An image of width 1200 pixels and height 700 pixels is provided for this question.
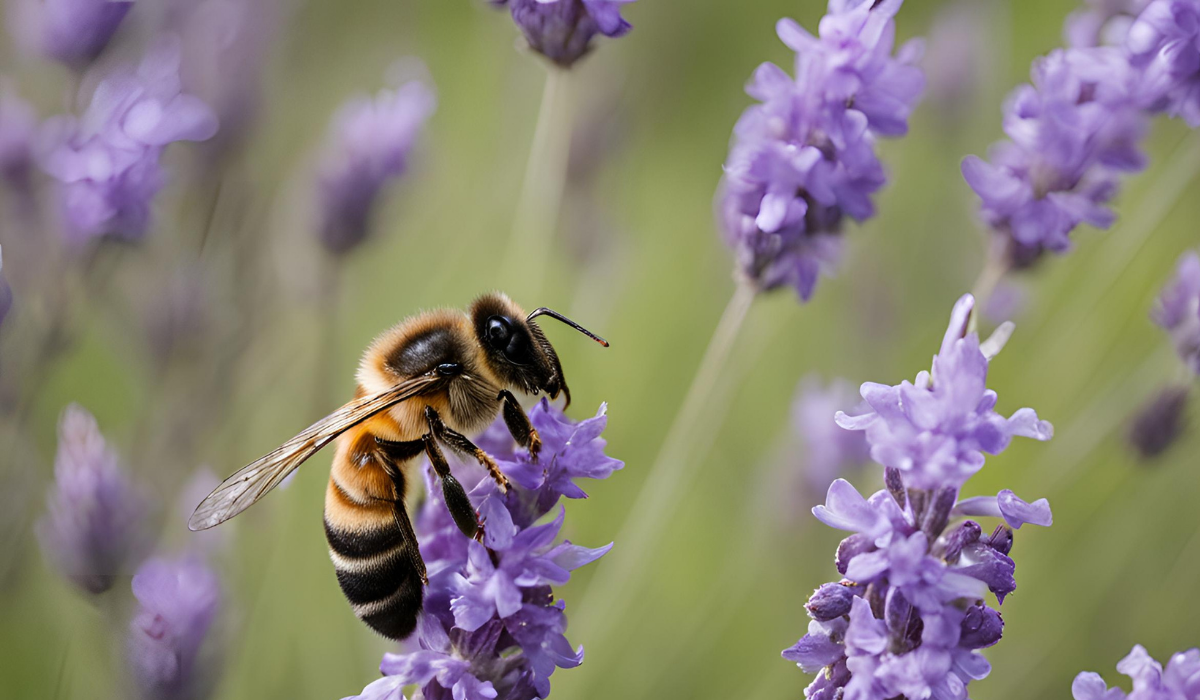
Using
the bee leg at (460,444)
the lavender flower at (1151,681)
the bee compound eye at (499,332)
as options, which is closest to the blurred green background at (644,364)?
the bee leg at (460,444)

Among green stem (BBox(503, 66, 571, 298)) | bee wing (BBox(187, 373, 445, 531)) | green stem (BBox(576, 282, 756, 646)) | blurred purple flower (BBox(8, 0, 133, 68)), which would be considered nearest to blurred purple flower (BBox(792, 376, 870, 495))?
green stem (BBox(576, 282, 756, 646))

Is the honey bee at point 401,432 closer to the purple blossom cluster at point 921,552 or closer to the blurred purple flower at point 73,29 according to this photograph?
the purple blossom cluster at point 921,552

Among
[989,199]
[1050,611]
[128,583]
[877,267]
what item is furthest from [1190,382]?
[128,583]

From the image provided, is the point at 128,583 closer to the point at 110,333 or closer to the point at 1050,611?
the point at 110,333

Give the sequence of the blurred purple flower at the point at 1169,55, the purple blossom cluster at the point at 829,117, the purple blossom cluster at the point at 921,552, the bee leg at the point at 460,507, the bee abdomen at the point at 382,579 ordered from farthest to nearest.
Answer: the blurred purple flower at the point at 1169,55 → the purple blossom cluster at the point at 829,117 → the bee abdomen at the point at 382,579 → the bee leg at the point at 460,507 → the purple blossom cluster at the point at 921,552

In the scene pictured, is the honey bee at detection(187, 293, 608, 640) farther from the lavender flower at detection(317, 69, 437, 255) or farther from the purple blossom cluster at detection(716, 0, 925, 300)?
the lavender flower at detection(317, 69, 437, 255)

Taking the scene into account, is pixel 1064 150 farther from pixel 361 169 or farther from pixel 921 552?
pixel 361 169

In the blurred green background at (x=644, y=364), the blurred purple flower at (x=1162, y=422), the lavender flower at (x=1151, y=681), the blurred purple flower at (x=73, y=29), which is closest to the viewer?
the lavender flower at (x=1151, y=681)
